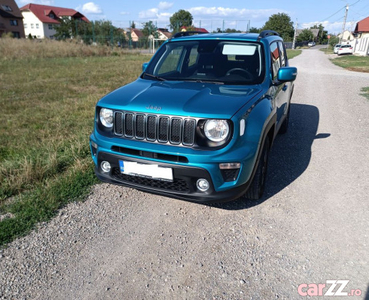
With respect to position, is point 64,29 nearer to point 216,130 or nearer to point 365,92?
point 365,92

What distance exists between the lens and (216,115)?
2.68m

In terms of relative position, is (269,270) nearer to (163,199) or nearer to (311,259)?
(311,259)

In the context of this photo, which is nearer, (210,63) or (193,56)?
(210,63)

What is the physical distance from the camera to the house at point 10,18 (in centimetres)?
5694

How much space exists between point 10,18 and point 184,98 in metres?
69.0

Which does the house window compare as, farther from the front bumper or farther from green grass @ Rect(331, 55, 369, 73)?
the front bumper

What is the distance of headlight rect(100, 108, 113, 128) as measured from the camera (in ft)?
10.3

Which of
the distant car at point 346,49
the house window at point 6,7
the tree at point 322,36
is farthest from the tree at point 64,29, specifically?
the tree at point 322,36

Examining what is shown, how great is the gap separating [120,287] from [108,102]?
5.83ft

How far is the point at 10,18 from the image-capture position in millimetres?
58062

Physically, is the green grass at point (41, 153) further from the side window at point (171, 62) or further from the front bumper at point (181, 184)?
the side window at point (171, 62)

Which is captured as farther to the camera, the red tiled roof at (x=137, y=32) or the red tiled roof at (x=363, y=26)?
the red tiled roof at (x=363, y=26)

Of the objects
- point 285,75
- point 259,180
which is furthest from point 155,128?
point 285,75

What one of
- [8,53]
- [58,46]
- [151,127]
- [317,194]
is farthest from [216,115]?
[58,46]
